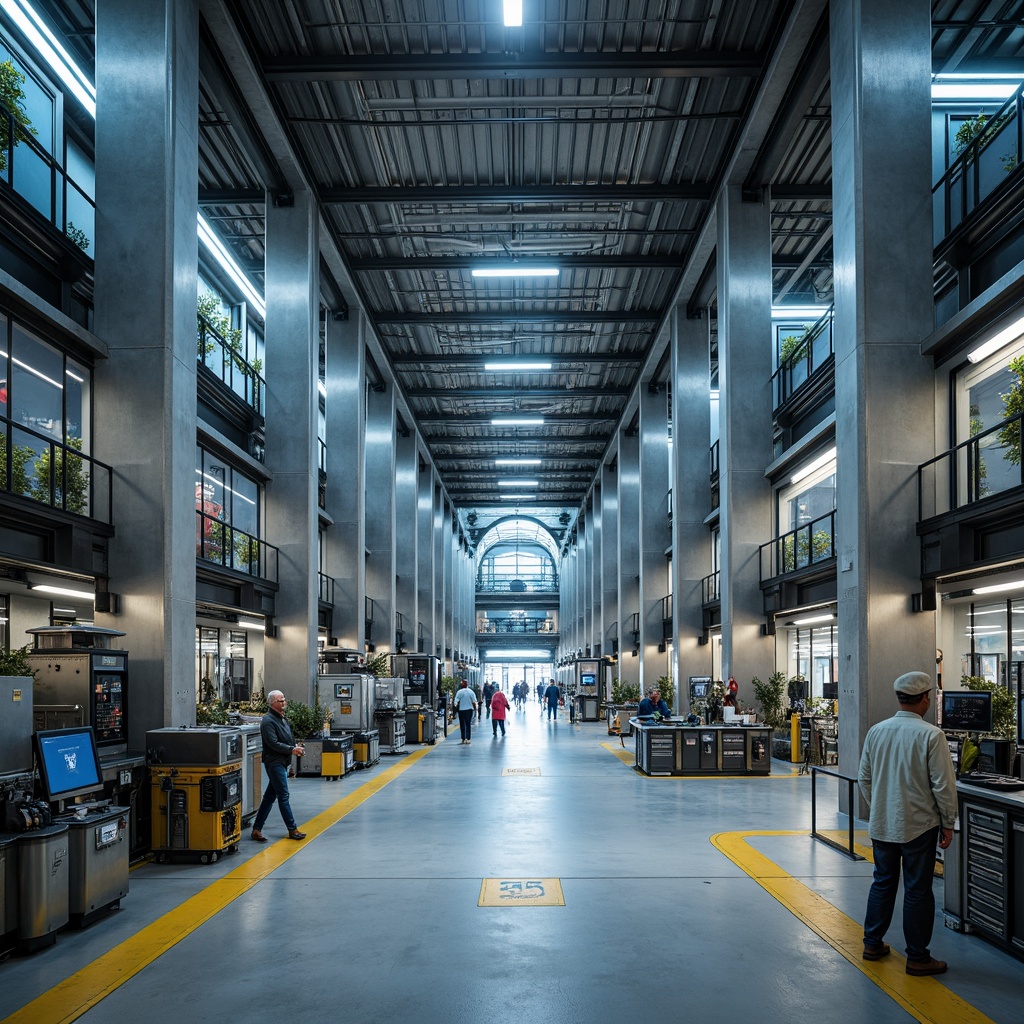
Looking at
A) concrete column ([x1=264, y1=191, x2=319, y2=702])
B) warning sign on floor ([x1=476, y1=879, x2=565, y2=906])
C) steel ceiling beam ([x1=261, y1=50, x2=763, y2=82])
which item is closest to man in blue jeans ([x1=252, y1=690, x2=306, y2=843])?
warning sign on floor ([x1=476, y1=879, x2=565, y2=906])

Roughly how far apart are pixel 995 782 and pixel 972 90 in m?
15.9

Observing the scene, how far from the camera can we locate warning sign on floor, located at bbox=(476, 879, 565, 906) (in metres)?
8.34

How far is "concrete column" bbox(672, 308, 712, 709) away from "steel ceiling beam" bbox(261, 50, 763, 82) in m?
11.8

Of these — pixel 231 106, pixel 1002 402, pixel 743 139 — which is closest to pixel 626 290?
pixel 743 139

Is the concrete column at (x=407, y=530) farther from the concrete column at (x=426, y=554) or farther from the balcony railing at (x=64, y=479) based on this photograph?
the balcony railing at (x=64, y=479)

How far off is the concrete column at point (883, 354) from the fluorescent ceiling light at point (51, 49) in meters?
12.4

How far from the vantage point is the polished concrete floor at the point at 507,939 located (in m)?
5.80

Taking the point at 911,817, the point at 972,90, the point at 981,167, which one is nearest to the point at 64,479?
the point at 911,817

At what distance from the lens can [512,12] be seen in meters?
14.7

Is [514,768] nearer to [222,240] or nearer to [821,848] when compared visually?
[821,848]

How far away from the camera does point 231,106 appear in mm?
17922

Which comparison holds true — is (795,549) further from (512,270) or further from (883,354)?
(512,270)

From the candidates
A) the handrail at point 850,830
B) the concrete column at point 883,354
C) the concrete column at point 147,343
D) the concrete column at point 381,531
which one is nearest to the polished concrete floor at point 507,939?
the handrail at point 850,830

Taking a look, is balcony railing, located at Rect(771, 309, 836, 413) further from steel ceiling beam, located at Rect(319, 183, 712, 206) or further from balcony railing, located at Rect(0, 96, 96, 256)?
balcony railing, located at Rect(0, 96, 96, 256)
